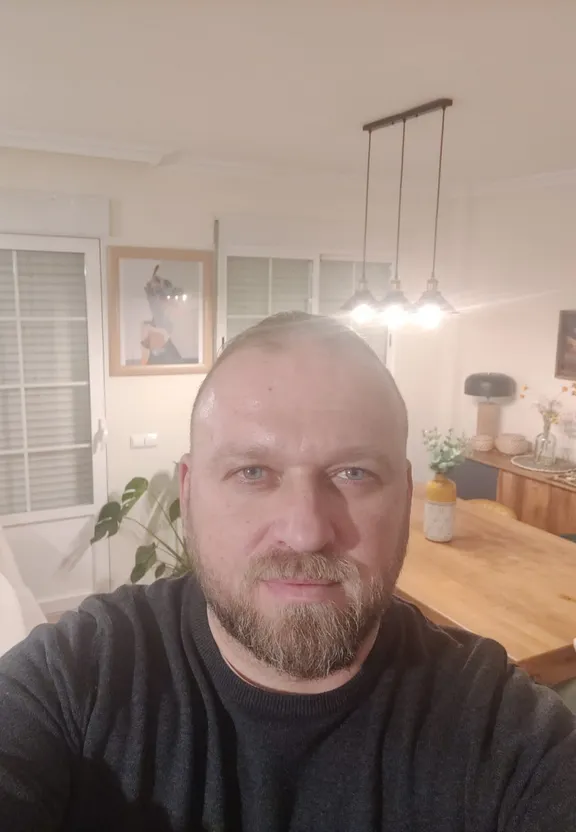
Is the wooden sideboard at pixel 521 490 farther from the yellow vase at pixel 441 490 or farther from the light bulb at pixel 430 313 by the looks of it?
the light bulb at pixel 430 313

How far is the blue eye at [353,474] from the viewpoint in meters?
0.80

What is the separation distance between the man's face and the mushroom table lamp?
125 inches

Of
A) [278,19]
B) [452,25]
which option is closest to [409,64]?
[452,25]

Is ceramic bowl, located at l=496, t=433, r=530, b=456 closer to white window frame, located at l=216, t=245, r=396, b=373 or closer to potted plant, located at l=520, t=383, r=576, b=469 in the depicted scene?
potted plant, located at l=520, t=383, r=576, b=469

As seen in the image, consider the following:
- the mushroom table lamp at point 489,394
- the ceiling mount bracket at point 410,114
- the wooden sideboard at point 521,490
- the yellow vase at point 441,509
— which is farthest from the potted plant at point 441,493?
the mushroom table lamp at point 489,394

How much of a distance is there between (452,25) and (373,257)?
230cm

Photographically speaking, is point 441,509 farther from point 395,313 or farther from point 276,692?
point 276,692

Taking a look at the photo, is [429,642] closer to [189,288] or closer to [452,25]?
[452,25]

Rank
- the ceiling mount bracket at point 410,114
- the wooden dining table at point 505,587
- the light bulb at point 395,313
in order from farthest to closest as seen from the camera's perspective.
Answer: the light bulb at point 395,313, the ceiling mount bracket at point 410,114, the wooden dining table at point 505,587

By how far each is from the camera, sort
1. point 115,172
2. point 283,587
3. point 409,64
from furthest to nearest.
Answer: point 115,172, point 409,64, point 283,587

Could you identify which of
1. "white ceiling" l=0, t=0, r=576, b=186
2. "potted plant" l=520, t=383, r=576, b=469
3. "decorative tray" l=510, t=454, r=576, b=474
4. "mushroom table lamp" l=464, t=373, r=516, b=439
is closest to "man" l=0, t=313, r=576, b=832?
"white ceiling" l=0, t=0, r=576, b=186

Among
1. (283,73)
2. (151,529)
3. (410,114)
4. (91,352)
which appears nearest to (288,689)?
(283,73)

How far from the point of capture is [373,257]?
3.85 meters

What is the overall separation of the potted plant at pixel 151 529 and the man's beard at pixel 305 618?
2395 millimetres
